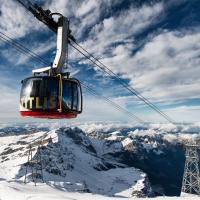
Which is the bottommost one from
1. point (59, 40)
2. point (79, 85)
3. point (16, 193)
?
point (16, 193)

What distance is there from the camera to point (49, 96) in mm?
19719

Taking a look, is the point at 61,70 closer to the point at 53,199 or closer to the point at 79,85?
the point at 79,85

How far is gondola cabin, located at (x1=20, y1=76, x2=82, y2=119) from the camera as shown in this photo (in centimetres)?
1962

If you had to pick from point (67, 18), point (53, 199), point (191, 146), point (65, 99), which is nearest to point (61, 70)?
point (65, 99)

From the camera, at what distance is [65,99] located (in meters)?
20.1

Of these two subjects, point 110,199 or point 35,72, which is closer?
point 35,72

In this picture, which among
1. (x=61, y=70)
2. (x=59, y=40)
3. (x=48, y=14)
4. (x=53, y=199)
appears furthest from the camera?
(x=53, y=199)

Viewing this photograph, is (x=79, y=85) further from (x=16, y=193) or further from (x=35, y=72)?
(x=16, y=193)

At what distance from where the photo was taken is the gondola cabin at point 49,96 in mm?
19625

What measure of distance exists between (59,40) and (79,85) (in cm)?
460

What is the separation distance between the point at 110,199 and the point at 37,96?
17810 millimetres

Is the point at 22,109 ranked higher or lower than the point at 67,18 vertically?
lower

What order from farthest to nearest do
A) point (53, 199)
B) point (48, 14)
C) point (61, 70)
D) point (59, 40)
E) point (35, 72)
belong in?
1. point (53, 199)
2. point (35, 72)
3. point (61, 70)
4. point (59, 40)
5. point (48, 14)

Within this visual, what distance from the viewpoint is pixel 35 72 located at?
67.7 ft
